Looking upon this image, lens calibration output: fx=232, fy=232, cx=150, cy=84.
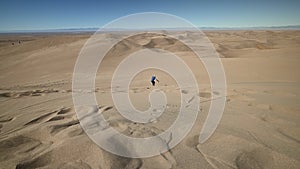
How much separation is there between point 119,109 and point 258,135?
7.71 feet

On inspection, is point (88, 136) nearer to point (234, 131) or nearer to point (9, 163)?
point (9, 163)

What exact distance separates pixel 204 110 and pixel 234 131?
100 centimetres

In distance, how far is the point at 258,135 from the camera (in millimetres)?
3146

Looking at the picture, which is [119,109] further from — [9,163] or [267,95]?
[267,95]

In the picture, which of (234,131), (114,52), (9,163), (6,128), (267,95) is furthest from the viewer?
(114,52)

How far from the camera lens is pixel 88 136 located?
3.00 m

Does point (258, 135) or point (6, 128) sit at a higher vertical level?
point (258, 135)

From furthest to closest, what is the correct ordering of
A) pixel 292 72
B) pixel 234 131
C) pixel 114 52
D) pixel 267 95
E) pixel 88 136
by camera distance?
1. pixel 114 52
2. pixel 292 72
3. pixel 267 95
4. pixel 234 131
5. pixel 88 136

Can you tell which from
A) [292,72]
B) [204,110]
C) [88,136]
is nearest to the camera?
[88,136]

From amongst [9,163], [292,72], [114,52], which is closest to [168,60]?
[114,52]

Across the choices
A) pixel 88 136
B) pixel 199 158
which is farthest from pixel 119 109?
pixel 199 158

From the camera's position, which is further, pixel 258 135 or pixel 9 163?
pixel 258 135

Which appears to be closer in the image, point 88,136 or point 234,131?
point 88,136

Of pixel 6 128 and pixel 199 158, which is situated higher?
pixel 199 158
